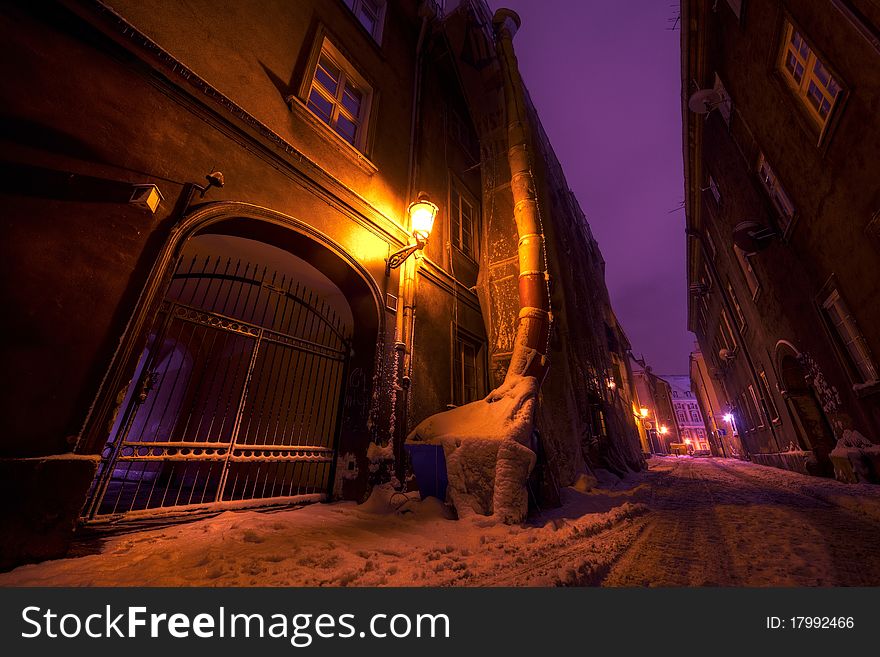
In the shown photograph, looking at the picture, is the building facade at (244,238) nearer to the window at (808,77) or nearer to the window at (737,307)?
the window at (808,77)

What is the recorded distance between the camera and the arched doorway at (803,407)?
7.79 meters

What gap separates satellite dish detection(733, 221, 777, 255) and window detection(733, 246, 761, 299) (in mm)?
2400

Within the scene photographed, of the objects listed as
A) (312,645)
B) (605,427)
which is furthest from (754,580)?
(605,427)

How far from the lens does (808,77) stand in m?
5.35

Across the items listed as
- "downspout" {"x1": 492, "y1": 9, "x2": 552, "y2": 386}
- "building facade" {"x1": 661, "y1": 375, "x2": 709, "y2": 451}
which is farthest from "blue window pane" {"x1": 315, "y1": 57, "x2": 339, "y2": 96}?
"building facade" {"x1": 661, "y1": 375, "x2": 709, "y2": 451}

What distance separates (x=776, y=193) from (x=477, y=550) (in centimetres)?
973

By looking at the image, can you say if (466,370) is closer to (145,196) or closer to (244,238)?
(244,238)

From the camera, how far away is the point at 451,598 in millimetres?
1586

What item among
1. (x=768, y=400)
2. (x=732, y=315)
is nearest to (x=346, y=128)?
(x=768, y=400)

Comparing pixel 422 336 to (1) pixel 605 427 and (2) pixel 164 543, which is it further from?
(1) pixel 605 427

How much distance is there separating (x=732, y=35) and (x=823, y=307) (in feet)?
20.4

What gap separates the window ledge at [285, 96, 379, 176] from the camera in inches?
190

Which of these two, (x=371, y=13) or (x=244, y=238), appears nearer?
(x=244, y=238)

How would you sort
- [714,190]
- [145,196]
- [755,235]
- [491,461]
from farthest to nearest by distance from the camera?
1. [714,190]
2. [755,235]
3. [491,461]
4. [145,196]
